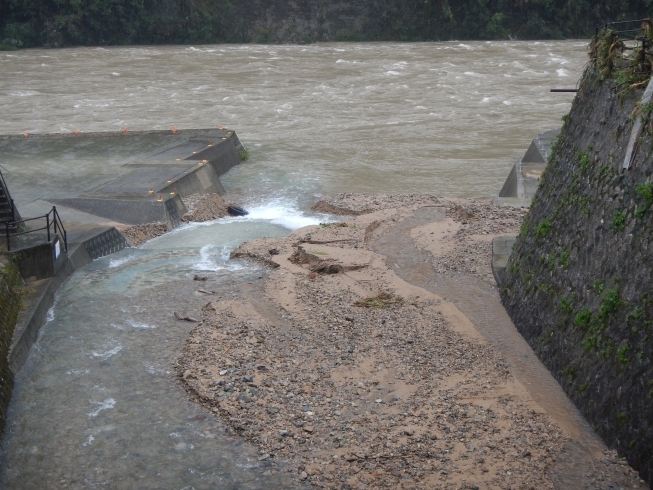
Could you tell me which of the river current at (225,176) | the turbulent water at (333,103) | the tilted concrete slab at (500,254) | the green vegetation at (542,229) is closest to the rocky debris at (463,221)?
the tilted concrete slab at (500,254)

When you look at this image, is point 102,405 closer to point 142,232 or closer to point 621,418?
point 621,418

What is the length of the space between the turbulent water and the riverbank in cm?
872

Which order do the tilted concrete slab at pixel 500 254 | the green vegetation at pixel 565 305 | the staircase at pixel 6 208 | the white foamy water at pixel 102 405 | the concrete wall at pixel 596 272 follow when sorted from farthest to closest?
the staircase at pixel 6 208, the tilted concrete slab at pixel 500 254, the white foamy water at pixel 102 405, the green vegetation at pixel 565 305, the concrete wall at pixel 596 272

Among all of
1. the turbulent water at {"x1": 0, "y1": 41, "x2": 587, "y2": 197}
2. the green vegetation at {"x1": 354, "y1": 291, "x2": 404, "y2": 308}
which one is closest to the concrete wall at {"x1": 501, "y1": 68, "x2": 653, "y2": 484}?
the green vegetation at {"x1": 354, "y1": 291, "x2": 404, "y2": 308}

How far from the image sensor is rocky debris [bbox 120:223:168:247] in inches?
762

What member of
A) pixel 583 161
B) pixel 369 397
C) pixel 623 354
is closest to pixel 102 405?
pixel 369 397

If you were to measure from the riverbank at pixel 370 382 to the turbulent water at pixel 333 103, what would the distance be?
872 cm

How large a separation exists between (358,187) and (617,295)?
1466 cm

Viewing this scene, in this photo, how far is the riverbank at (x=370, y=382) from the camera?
32.0 feet

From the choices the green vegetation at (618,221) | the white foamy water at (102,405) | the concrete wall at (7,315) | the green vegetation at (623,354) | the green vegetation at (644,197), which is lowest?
the white foamy water at (102,405)

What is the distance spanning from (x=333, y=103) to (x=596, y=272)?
2527 cm

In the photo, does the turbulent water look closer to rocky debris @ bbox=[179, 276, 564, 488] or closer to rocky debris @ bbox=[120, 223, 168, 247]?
rocky debris @ bbox=[120, 223, 168, 247]

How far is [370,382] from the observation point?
38.4 ft

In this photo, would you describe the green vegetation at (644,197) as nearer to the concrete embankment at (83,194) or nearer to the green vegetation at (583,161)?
the green vegetation at (583,161)
